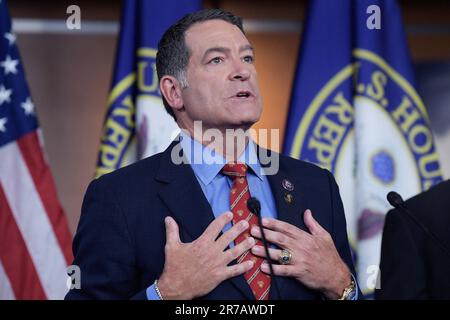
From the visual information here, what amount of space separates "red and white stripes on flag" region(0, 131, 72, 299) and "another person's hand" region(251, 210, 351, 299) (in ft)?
5.55

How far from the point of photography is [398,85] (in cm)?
345

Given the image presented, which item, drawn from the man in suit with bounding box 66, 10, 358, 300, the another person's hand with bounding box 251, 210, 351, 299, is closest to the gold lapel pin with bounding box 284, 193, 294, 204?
the man in suit with bounding box 66, 10, 358, 300

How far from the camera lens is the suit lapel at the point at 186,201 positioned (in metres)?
1.78

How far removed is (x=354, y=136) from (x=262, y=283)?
181 centimetres

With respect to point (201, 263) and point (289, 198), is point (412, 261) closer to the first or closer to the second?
point (289, 198)

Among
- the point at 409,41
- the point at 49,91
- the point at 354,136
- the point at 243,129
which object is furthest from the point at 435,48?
the point at 243,129

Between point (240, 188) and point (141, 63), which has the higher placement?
point (141, 63)

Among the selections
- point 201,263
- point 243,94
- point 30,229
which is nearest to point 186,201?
point 201,263

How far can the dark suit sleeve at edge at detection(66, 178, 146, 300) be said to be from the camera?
5.77 ft

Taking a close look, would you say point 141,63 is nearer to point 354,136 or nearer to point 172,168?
Result: point 354,136

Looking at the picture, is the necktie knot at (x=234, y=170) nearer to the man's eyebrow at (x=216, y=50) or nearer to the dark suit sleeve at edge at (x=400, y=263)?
the man's eyebrow at (x=216, y=50)

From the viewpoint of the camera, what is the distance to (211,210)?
183cm
